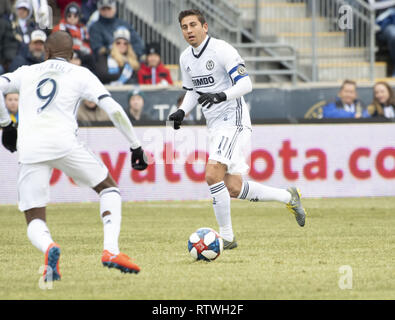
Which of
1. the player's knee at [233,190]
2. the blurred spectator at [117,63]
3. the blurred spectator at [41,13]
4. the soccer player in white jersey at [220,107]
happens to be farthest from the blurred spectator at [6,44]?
the player's knee at [233,190]

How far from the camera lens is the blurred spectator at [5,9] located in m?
18.0

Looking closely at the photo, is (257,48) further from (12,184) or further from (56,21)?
(12,184)

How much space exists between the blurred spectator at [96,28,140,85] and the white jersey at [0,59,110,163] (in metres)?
10.0

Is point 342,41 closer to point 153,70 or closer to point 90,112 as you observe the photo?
point 153,70

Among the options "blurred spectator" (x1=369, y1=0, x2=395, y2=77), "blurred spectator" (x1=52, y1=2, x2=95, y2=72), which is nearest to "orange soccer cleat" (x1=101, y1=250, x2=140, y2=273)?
"blurred spectator" (x1=52, y1=2, x2=95, y2=72)

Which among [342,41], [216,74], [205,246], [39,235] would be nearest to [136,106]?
[342,41]

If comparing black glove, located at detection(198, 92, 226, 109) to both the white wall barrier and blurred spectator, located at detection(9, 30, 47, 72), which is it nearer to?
the white wall barrier

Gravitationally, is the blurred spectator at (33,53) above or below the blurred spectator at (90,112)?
above

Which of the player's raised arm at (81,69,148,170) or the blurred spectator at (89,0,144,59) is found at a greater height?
the blurred spectator at (89,0,144,59)

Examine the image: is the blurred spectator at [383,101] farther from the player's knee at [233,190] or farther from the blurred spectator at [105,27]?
the player's knee at [233,190]

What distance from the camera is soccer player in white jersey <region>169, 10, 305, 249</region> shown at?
9.65 meters

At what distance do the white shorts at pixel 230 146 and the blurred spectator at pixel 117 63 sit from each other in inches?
308
